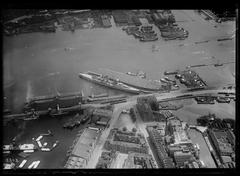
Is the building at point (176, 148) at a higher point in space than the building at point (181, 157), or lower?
higher

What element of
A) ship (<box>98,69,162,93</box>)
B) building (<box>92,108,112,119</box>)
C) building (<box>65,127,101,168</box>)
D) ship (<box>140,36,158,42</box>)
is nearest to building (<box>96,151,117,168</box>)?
building (<box>65,127,101,168</box>)

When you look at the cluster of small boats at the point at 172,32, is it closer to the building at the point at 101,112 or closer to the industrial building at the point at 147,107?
the industrial building at the point at 147,107

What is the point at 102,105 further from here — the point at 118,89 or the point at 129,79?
the point at 129,79

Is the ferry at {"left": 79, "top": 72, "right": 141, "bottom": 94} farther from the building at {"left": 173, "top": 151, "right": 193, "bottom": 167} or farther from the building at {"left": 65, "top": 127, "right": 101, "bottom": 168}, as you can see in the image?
the building at {"left": 173, "top": 151, "right": 193, "bottom": 167}

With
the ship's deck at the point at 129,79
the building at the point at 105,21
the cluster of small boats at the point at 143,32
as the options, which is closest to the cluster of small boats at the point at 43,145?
the ship's deck at the point at 129,79

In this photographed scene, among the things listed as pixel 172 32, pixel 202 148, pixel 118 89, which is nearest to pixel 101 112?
pixel 118 89
